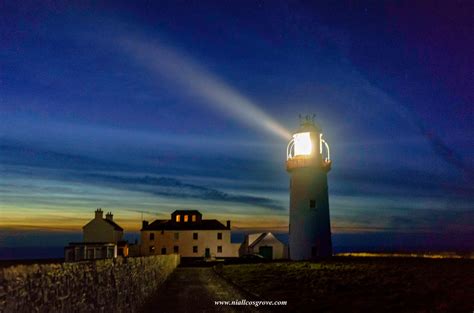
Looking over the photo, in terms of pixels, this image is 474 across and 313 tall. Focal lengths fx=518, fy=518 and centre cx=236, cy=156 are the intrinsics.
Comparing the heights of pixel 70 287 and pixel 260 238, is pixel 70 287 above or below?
above

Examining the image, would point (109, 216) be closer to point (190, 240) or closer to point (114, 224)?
point (114, 224)

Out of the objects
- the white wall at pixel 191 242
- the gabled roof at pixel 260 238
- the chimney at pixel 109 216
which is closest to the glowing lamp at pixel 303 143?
the gabled roof at pixel 260 238

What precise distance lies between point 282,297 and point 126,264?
7.06 metres

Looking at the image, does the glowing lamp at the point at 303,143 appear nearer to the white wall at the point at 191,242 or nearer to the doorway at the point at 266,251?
the doorway at the point at 266,251

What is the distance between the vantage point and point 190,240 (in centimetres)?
8294

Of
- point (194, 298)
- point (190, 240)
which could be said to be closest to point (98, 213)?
point (190, 240)

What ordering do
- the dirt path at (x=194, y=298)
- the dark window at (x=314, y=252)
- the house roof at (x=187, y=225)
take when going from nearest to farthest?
the dirt path at (x=194, y=298), the dark window at (x=314, y=252), the house roof at (x=187, y=225)

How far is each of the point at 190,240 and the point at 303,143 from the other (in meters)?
38.8

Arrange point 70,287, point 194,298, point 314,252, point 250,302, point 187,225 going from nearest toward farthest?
point 70,287
point 250,302
point 194,298
point 314,252
point 187,225

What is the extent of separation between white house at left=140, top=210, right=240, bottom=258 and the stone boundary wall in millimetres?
65063

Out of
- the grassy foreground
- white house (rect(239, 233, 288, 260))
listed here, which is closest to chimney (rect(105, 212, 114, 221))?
white house (rect(239, 233, 288, 260))

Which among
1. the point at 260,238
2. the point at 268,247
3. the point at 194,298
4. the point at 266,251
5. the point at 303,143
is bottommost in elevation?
the point at 266,251

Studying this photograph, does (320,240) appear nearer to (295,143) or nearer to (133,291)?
(295,143)

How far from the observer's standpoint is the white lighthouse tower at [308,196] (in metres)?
47.7
